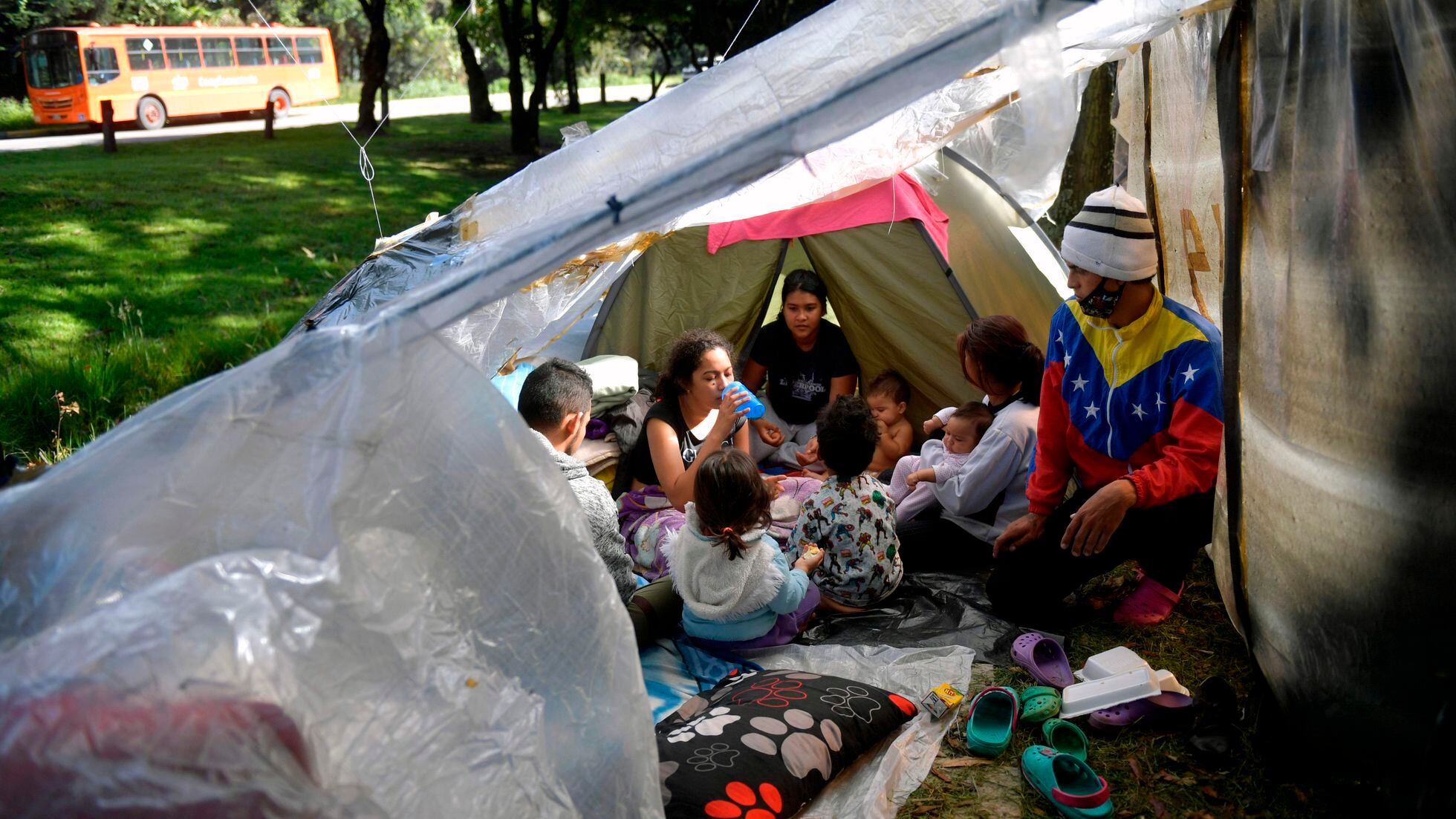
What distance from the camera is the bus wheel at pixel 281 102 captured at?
60.8 feet

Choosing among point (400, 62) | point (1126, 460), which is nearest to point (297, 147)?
point (1126, 460)

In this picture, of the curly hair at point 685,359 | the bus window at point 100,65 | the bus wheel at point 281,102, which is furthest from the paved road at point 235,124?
the curly hair at point 685,359

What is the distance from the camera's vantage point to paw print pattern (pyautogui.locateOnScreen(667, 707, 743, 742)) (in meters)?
2.27

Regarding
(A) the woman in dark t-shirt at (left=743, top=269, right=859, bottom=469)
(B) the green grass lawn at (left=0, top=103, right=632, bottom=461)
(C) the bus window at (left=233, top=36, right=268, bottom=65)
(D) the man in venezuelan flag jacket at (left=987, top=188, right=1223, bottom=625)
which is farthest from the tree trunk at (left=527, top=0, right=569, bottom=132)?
(D) the man in venezuelan flag jacket at (left=987, top=188, right=1223, bottom=625)

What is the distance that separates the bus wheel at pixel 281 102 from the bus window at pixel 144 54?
6.68 feet

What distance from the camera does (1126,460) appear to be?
300 cm

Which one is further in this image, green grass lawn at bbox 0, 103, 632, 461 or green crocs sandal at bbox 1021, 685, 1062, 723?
green grass lawn at bbox 0, 103, 632, 461

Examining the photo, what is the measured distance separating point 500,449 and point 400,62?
36.2 meters

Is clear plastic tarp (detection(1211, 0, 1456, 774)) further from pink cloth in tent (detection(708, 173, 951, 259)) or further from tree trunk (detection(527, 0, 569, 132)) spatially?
tree trunk (detection(527, 0, 569, 132))

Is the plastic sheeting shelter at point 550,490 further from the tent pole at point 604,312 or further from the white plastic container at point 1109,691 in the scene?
the tent pole at point 604,312

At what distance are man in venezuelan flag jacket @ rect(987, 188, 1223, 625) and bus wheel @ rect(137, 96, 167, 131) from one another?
59.0 ft

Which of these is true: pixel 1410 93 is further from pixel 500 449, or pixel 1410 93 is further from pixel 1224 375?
pixel 500 449

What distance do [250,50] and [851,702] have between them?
19.0 meters

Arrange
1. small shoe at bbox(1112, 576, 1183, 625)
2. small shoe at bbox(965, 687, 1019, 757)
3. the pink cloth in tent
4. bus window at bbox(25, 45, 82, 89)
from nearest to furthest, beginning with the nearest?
small shoe at bbox(965, 687, 1019, 757) → small shoe at bbox(1112, 576, 1183, 625) → the pink cloth in tent → bus window at bbox(25, 45, 82, 89)
